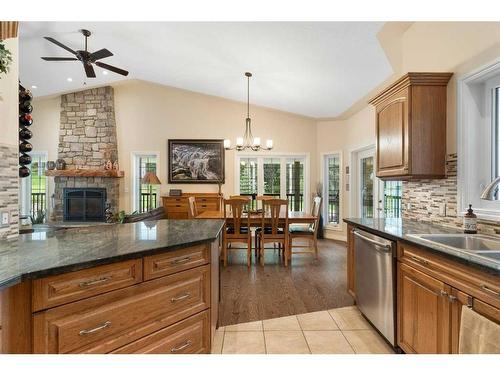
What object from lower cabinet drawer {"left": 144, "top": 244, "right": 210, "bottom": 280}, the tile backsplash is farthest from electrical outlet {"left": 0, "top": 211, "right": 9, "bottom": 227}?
the tile backsplash

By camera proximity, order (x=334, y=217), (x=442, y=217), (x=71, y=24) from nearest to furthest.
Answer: (x=442, y=217) < (x=71, y=24) < (x=334, y=217)

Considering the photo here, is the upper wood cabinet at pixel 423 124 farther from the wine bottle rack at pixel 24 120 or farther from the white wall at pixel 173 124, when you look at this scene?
the white wall at pixel 173 124

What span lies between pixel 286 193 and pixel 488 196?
497 centimetres

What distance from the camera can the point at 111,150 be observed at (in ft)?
21.2

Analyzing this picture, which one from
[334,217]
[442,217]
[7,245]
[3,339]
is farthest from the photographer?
[334,217]

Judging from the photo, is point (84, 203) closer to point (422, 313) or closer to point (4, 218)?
point (4, 218)

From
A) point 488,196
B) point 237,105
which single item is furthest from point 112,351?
→ point 237,105

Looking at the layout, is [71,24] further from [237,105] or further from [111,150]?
[237,105]

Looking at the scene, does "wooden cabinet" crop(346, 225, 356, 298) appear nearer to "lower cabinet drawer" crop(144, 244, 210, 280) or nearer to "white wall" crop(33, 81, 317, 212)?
"lower cabinet drawer" crop(144, 244, 210, 280)

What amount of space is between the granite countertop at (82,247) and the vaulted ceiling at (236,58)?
2.65 m

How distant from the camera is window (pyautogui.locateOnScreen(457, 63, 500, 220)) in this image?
211cm

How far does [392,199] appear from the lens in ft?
14.0

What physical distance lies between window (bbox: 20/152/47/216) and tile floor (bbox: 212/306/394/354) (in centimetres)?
650

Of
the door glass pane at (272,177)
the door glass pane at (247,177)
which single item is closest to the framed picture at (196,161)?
the door glass pane at (247,177)
